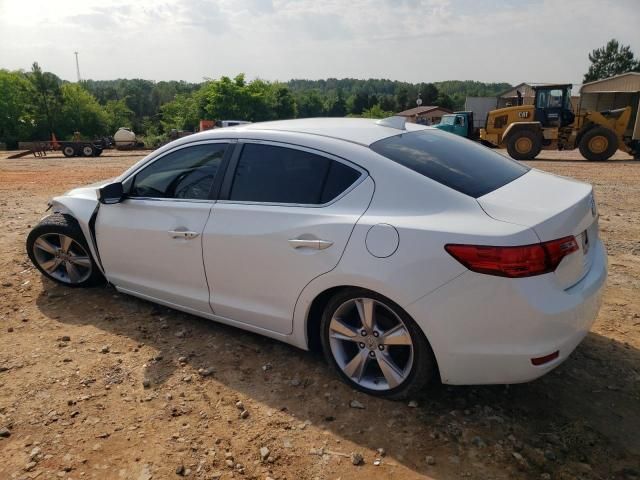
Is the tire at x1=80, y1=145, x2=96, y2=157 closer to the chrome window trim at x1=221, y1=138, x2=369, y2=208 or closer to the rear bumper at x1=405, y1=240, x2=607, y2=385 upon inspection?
the chrome window trim at x1=221, y1=138, x2=369, y2=208

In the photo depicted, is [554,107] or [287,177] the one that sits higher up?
[554,107]

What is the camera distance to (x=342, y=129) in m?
3.09

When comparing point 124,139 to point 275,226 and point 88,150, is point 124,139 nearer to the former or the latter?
point 88,150

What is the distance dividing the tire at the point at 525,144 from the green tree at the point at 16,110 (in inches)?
2133

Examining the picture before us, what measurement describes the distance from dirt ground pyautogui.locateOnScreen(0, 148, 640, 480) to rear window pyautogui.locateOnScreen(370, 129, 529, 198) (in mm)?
1283

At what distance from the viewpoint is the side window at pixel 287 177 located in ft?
9.21

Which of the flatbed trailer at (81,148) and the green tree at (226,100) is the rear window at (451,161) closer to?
the flatbed trailer at (81,148)

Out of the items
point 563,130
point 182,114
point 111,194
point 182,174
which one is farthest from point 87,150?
point 182,114

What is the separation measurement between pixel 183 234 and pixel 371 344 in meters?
1.54

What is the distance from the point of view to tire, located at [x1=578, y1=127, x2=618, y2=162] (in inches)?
664

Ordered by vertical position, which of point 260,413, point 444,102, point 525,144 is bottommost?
point 260,413

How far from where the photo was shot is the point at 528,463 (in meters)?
2.30

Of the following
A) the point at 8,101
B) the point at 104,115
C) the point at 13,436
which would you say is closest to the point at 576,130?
the point at 13,436

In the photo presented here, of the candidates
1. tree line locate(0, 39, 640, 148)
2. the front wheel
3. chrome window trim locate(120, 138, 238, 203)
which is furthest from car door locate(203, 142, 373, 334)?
tree line locate(0, 39, 640, 148)
